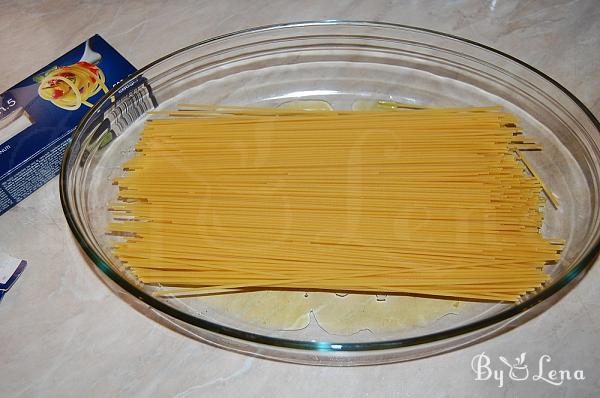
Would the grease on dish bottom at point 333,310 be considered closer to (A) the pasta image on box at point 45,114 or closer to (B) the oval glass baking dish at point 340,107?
(B) the oval glass baking dish at point 340,107

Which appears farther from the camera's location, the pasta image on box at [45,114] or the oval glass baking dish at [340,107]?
the pasta image on box at [45,114]

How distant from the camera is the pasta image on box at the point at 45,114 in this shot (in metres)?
0.92

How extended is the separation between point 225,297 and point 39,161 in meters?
0.37

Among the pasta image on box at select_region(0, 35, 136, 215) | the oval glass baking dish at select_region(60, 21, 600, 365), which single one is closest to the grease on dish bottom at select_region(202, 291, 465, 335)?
the oval glass baking dish at select_region(60, 21, 600, 365)

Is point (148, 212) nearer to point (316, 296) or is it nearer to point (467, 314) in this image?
point (316, 296)

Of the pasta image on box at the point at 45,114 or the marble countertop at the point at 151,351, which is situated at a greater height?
the pasta image on box at the point at 45,114

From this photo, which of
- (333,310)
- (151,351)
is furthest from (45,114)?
(333,310)

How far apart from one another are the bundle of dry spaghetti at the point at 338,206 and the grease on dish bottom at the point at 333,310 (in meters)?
0.02

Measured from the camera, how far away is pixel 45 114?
949 millimetres

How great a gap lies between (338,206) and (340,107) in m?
0.25

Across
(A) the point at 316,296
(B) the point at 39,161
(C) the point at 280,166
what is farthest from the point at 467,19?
(B) the point at 39,161

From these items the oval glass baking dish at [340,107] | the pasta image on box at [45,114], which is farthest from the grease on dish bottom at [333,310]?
the pasta image on box at [45,114]

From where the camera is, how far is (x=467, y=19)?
119cm

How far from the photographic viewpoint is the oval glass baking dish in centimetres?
81
